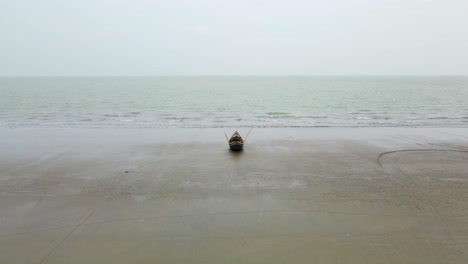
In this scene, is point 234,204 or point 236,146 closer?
point 234,204

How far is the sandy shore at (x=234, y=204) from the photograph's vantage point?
6.93 m

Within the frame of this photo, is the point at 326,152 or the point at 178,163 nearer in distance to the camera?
the point at 178,163

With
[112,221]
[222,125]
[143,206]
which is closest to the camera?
[112,221]

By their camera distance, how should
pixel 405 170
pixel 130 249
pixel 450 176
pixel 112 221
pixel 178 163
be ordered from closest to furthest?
pixel 130 249, pixel 112 221, pixel 450 176, pixel 405 170, pixel 178 163

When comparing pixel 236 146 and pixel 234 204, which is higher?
pixel 236 146

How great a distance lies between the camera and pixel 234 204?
373 inches

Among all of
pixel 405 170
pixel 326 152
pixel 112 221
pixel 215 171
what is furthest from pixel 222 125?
pixel 112 221

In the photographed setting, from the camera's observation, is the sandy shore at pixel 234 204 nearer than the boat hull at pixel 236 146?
Yes

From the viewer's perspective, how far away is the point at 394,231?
770 cm

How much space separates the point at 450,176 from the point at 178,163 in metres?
11.5

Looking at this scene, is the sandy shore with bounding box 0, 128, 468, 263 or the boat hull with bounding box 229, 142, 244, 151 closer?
the sandy shore with bounding box 0, 128, 468, 263

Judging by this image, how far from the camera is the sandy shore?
6926mm

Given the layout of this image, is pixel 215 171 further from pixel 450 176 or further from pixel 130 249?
pixel 450 176

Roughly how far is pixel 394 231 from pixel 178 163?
31.3 ft
